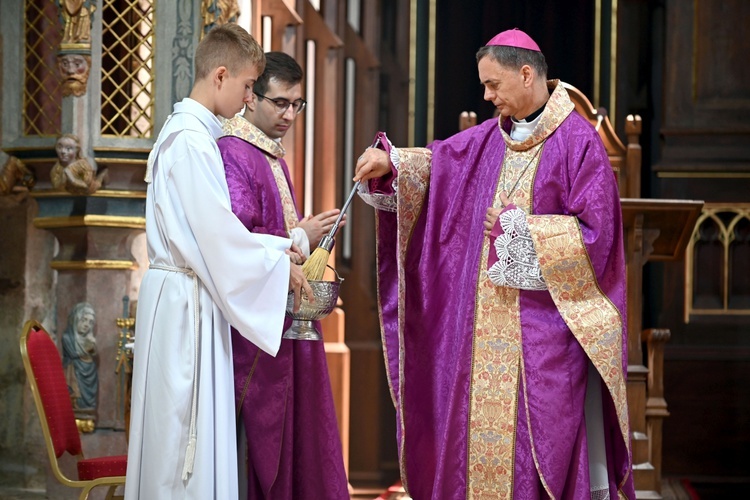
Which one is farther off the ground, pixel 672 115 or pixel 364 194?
pixel 672 115

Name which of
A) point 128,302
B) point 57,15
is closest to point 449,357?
point 128,302

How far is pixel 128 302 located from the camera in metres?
4.97

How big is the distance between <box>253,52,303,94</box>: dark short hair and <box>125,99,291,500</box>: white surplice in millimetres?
517

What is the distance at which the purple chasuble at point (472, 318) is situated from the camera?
3609 millimetres

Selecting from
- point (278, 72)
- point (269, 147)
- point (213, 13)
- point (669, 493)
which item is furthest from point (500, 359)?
point (669, 493)

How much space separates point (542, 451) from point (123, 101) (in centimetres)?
263

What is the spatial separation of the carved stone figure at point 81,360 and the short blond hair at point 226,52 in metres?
1.70

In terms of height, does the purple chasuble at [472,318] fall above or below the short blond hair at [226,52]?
below

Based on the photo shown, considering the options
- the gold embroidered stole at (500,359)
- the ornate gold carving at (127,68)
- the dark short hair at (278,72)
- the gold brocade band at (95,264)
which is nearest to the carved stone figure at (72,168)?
the ornate gold carving at (127,68)

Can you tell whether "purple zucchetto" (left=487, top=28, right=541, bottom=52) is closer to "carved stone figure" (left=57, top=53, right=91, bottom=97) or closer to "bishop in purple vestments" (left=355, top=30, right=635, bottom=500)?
"bishop in purple vestments" (left=355, top=30, right=635, bottom=500)

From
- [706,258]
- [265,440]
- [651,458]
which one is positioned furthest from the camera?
[706,258]

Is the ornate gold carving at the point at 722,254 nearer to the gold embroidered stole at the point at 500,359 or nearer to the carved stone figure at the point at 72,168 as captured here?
the gold embroidered stole at the point at 500,359

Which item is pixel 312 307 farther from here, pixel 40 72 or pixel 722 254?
pixel 722 254

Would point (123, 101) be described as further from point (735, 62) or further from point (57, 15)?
point (735, 62)
